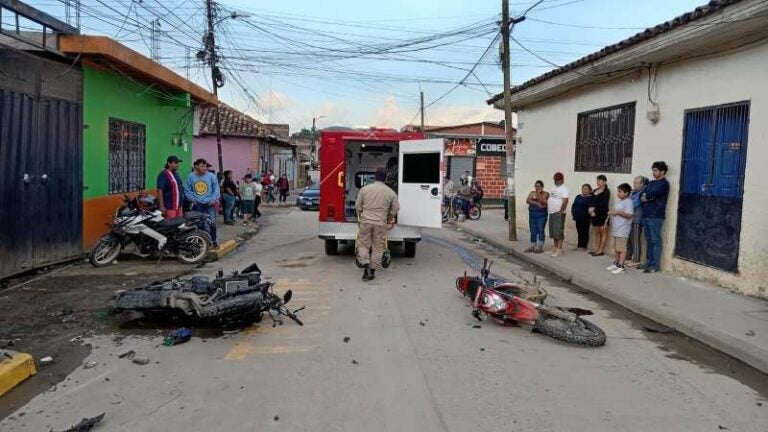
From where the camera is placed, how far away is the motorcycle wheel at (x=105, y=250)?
10008 millimetres

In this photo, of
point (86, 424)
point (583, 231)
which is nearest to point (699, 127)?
point (583, 231)

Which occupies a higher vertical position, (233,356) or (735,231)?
(735,231)

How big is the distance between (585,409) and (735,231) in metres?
5.66

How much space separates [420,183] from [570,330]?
5.50m

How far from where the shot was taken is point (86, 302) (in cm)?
755

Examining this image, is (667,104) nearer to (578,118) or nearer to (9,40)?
(578,118)

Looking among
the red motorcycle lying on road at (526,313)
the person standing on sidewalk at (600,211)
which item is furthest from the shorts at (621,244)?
the red motorcycle lying on road at (526,313)

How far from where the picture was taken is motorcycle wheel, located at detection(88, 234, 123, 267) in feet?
32.8

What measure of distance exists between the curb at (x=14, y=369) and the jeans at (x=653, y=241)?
895cm

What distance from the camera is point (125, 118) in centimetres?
1266

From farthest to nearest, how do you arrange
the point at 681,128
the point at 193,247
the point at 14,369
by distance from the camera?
the point at 193,247
the point at 681,128
the point at 14,369

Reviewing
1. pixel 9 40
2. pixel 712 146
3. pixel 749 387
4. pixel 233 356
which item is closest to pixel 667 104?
pixel 712 146

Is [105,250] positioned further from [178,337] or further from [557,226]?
[557,226]

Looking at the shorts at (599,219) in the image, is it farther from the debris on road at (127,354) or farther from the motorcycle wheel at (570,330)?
the debris on road at (127,354)
